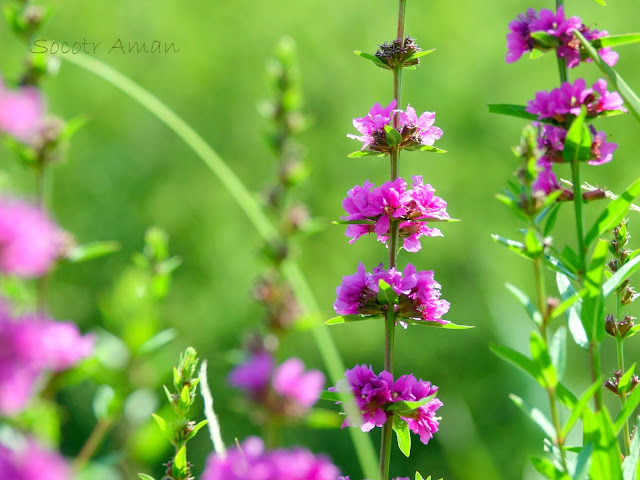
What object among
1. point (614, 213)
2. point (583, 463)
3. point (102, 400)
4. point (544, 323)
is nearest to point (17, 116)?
point (102, 400)

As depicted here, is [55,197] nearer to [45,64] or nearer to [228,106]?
[228,106]

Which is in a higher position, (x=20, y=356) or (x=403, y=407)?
(x=20, y=356)

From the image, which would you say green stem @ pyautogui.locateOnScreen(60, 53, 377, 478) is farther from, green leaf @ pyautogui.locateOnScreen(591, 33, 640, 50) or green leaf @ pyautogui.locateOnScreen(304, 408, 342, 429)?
green leaf @ pyautogui.locateOnScreen(591, 33, 640, 50)

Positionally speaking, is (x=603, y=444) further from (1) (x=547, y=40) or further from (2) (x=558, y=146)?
(1) (x=547, y=40)

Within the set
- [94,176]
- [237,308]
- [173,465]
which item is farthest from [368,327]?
[173,465]

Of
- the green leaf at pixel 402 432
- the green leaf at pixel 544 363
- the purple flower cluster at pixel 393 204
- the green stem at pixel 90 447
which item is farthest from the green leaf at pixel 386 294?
the green stem at pixel 90 447

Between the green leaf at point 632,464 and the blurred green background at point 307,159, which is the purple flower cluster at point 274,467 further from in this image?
the blurred green background at point 307,159
